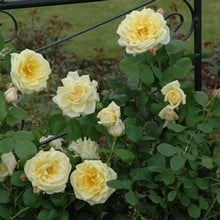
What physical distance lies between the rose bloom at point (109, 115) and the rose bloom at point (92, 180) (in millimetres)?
107

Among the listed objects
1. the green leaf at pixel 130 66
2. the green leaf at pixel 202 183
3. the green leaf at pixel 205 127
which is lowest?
the green leaf at pixel 202 183

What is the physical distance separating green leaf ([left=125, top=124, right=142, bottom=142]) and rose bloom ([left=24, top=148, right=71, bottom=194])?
0.18 meters

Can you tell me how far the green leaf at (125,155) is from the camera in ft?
6.73

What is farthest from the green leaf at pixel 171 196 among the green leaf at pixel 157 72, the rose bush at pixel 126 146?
the green leaf at pixel 157 72

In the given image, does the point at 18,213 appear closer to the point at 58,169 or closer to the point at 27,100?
the point at 58,169

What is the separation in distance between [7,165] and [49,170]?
134 millimetres

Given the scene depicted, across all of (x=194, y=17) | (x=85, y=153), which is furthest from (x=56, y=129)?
(x=194, y=17)

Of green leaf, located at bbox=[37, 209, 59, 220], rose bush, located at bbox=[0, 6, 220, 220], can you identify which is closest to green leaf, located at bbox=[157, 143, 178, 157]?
rose bush, located at bbox=[0, 6, 220, 220]

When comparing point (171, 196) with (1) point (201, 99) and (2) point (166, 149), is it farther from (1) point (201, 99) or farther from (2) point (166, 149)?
(1) point (201, 99)

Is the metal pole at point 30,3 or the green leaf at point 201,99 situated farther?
the metal pole at point 30,3

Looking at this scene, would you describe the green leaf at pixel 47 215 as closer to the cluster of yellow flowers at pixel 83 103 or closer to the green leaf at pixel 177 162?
the cluster of yellow flowers at pixel 83 103

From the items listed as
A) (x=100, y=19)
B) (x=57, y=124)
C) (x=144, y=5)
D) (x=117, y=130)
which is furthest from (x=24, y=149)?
(x=100, y=19)

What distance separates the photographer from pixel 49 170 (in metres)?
2.04

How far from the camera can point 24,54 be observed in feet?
6.83
